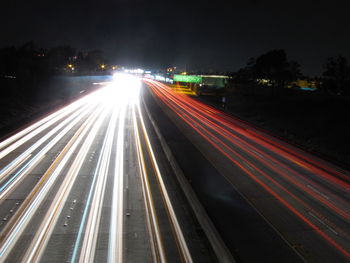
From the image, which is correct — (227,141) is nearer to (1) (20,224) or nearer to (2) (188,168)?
(2) (188,168)

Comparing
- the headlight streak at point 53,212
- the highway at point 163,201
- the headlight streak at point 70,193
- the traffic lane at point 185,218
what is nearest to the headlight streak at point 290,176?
the highway at point 163,201

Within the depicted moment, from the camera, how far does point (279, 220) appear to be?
10.3m

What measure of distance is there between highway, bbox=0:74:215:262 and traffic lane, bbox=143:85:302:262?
33.4 inches

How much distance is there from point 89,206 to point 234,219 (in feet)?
16.0

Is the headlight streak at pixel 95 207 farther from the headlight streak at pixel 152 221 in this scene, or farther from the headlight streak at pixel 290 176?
the headlight streak at pixel 290 176

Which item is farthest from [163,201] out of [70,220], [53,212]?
[53,212]

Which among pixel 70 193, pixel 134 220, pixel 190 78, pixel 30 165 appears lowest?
pixel 30 165

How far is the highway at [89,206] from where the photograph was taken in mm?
8180

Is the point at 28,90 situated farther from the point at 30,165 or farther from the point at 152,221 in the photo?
the point at 152,221

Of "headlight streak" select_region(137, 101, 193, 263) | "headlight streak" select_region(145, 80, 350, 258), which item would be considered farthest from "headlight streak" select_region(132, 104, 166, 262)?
"headlight streak" select_region(145, 80, 350, 258)

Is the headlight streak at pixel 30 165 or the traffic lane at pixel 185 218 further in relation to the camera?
the headlight streak at pixel 30 165

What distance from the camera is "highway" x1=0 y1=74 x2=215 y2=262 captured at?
8180 millimetres

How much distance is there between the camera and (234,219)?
997cm

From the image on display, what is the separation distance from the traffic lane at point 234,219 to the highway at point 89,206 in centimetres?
85
